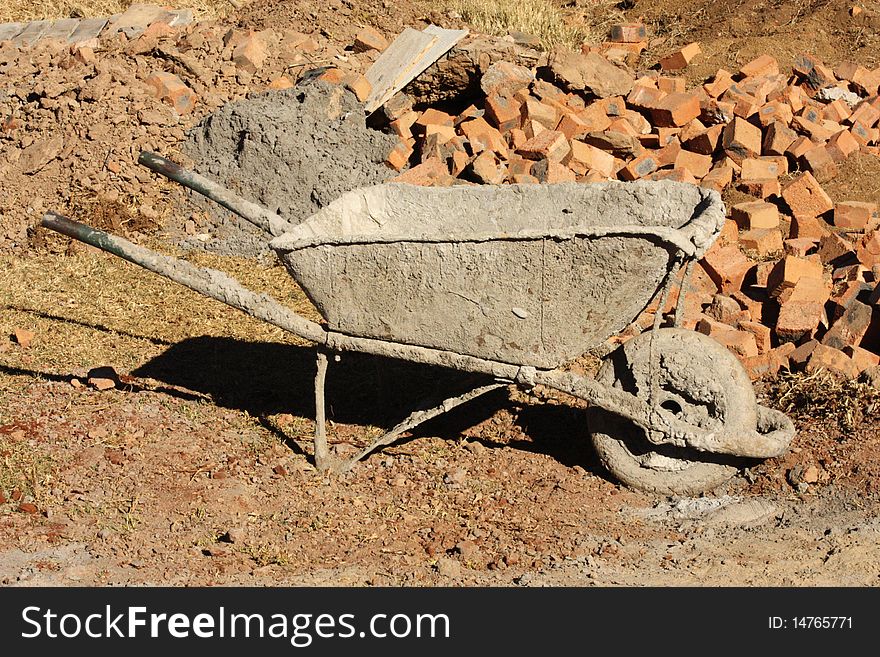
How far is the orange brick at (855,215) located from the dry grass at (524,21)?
386 centimetres

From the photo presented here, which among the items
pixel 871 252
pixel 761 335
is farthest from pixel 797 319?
pixel 871 252

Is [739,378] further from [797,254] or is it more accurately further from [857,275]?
[797,254]

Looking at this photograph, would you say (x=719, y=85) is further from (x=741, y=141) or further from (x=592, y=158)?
(x=592, y=158)

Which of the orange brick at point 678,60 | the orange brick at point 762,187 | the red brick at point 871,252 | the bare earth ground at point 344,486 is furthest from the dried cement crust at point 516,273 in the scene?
the orange brick at point 678,60

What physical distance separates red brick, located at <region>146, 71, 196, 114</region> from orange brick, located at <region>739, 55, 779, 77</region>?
14.7ft

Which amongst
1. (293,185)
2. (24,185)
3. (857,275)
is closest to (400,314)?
(857,275)

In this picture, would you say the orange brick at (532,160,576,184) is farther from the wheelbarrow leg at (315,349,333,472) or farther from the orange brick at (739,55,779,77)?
the wheelbarrow leg at (315,349,333,472)

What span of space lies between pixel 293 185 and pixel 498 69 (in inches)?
70.7

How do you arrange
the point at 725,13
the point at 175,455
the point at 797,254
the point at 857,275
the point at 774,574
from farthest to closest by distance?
the point at 725,13 < the point at 797,254 < the point at 857,275 < the point at 175,455 < the point at 774,574

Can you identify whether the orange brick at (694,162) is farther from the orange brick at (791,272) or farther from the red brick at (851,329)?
the red brick at (851,329)

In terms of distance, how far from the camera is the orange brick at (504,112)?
7539 mm

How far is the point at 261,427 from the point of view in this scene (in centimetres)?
496

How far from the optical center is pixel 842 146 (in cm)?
728

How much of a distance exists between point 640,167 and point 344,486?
145 inches
